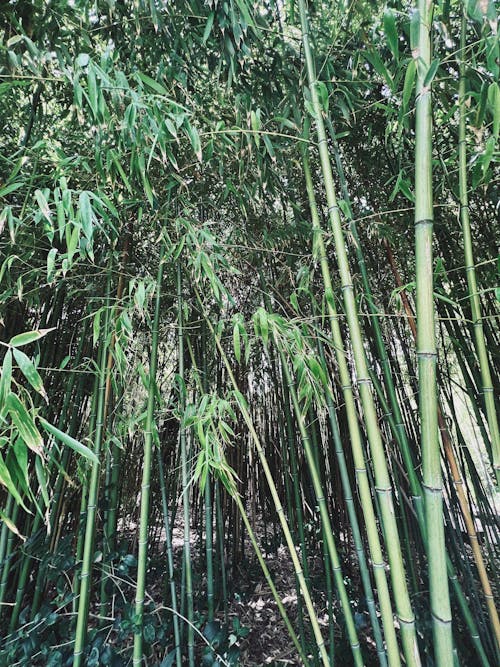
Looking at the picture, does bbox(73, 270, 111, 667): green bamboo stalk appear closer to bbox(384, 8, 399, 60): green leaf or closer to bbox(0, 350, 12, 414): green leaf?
bbox(0, 350, 12, 414): green leaf

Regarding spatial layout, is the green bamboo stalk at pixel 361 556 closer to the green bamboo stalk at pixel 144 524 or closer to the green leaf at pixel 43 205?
the green bamboo stalk at pixel 144 524

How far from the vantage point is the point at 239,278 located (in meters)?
2.13

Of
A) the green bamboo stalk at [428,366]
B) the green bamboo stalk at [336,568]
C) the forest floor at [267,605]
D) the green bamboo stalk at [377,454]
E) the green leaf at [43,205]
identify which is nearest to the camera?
the green bamboo stalk at [428,366]

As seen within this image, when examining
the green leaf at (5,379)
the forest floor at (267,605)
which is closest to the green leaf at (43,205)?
A: the green leaf at (5,379)

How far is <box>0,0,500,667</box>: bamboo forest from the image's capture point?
1104mm

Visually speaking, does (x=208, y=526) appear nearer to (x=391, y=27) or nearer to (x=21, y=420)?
(x=21, y=420)

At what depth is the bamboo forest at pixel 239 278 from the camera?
110 cm

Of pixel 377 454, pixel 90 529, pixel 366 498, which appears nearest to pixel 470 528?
pixel 366 498

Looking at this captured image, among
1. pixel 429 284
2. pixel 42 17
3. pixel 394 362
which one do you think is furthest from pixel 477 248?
pixel 42 17

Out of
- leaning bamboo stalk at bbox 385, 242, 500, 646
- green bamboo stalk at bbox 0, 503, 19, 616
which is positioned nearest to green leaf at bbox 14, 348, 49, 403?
leaning bamboo stalk at bbox 385, 242, 500, 646

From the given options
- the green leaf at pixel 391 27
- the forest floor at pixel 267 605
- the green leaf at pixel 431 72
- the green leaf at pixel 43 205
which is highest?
the green leaf at pixel 391 27

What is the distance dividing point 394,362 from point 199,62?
5.67 ft

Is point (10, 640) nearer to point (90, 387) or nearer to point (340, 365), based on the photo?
point (90, 387)

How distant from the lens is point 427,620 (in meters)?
1.67
